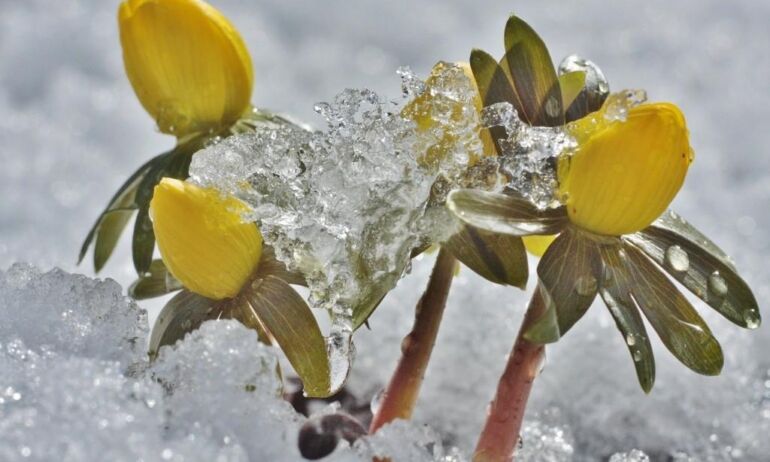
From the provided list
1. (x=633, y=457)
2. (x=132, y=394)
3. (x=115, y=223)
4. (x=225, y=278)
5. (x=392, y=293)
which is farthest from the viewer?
(x=392, y=293)

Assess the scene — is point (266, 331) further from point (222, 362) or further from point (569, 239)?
point (569, 239)

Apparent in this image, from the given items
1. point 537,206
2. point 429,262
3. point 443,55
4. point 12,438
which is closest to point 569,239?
point 537,206

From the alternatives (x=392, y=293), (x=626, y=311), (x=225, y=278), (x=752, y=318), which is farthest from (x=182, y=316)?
(x=392, y=293)

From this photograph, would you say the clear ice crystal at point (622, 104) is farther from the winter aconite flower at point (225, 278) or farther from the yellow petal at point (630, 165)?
the winter aconite flower at point (225, 278)

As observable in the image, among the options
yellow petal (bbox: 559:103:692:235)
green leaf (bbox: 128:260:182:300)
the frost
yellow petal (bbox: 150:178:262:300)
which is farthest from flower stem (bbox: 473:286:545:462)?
green leaf (bbox: 128:260:182:300)

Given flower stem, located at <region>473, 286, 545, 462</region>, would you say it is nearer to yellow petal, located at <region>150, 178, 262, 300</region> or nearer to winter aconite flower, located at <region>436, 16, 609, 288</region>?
winter aconite flower, located at <region>436, 16, 609, 288</region>

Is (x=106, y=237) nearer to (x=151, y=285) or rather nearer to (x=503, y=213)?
(x=151, y=285)

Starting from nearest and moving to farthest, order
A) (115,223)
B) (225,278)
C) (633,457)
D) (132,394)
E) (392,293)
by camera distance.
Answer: (132,394) < (225,278) < (633,457) < (115,223) < (392,293)
